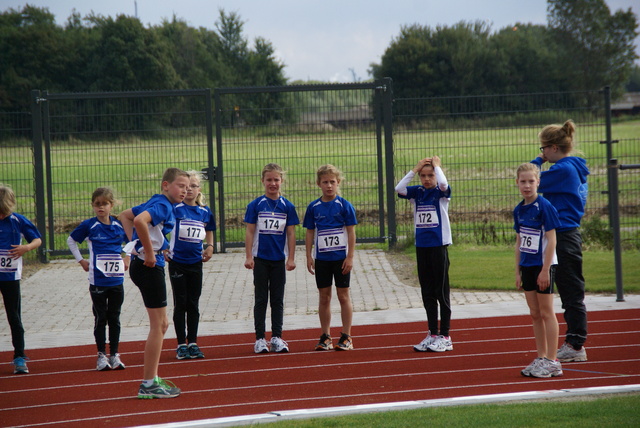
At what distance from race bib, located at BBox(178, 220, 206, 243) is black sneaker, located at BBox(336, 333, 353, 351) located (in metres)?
1.71

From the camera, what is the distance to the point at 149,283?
626 cm

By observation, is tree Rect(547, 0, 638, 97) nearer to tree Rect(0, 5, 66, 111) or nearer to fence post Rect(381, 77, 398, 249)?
tree Rect(0, 5, 66, 111)

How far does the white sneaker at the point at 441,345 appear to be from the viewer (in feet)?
25.3

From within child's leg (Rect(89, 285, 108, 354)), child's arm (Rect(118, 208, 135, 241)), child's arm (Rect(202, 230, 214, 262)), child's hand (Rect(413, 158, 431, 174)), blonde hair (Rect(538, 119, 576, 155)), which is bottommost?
child's leg (Rect(89, 285, 108, 354))

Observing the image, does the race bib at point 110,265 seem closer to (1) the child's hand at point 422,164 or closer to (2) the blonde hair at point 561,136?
(1) the child's hand at point 422,164

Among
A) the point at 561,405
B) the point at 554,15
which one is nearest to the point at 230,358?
the point at 561,405

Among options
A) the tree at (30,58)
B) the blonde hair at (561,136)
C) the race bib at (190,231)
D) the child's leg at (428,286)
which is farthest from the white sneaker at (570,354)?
the tree at (30,58)

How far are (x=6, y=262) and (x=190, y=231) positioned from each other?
5.67ft

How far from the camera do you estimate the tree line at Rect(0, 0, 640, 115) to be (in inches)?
2078

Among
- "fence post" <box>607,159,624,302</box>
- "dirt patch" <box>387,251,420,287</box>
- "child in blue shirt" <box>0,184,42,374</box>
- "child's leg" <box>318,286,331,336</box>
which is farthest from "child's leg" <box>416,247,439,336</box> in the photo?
"child in blue shirt" <box>0,184,42,374</box>

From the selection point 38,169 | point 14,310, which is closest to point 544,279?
point 14,310

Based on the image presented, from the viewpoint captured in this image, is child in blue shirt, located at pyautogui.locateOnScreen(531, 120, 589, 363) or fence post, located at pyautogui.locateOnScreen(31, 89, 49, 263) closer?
child in blue shirt, located at pyautogui.locateOnScreen(531, 120, 589, 363)

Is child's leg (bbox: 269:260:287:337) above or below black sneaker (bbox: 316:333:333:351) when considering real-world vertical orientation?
above

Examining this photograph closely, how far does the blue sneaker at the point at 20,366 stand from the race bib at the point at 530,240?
4.59m
